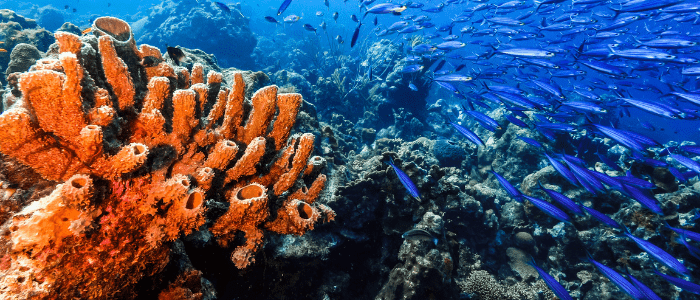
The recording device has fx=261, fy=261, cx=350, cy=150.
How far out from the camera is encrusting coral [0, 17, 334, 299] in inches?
43.6

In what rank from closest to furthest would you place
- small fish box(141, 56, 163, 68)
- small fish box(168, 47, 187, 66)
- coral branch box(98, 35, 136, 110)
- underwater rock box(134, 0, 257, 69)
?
1. coral branch box(98, 35, 136, 110)
2. small fish box(141, 56, 163, 68)
3. small fish box(168, 47, 187, 66)
4. underwater rock box(134, 0, 257, 69)

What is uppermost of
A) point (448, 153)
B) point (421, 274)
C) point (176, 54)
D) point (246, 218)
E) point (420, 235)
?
point (176, 54)

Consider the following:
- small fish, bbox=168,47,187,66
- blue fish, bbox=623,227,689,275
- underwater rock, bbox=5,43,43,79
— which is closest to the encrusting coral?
small fish, bbox=168,47,187,66

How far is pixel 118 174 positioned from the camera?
1.36m

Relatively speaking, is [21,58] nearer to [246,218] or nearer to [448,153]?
[246,218]

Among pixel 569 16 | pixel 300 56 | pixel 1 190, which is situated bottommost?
pixel 300 56

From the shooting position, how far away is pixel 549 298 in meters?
4.78

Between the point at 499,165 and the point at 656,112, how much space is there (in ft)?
14.1

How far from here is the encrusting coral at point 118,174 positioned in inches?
43.6

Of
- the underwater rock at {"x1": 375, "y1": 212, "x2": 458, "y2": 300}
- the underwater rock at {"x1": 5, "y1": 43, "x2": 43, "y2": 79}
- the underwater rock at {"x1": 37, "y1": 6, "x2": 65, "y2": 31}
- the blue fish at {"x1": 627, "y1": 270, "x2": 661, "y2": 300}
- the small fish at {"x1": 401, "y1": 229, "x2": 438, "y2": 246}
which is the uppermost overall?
the underwater rock at {"x1": 37, "y1": 6, "x2": 65, "y2": 31}

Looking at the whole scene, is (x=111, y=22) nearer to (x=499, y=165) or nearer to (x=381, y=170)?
(x=381, y=170)

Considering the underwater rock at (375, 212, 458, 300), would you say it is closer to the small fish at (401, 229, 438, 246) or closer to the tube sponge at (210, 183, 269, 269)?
the small fish at (401, 229, 438, 246)

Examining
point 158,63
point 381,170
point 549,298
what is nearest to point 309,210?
point 158,63

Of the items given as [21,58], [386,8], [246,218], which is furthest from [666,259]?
[21,58]
